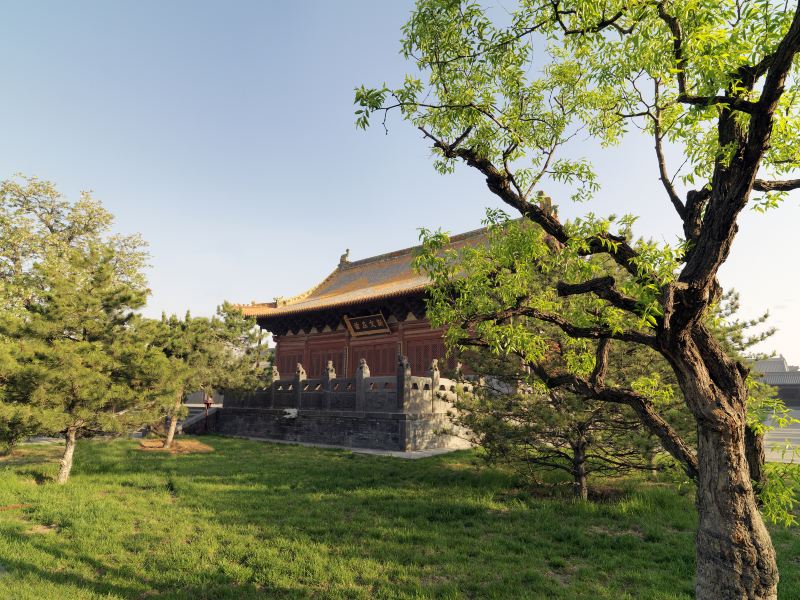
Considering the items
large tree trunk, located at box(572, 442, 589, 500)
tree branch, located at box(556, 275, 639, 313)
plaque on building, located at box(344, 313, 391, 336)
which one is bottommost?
large tree trunk, located at box(572, 442, 589, 500)

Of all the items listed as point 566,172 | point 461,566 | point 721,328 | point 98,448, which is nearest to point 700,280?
point 566,172

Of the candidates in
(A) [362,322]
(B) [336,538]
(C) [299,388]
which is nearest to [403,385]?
(C) [299,388]

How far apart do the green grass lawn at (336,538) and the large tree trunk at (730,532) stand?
159 cm

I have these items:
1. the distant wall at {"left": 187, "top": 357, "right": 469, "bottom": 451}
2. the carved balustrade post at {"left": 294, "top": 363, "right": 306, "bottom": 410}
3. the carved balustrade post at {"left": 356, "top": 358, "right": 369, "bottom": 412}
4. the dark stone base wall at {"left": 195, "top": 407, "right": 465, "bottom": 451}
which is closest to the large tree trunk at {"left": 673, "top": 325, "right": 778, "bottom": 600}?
the dark stone base wall at {"left": 195, "top": 407, "right": 465, "bottom": 451}

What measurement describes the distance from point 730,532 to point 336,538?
14.1 feet

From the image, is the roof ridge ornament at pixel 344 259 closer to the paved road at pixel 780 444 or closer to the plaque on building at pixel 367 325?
the plaque on building at pixel 367 325

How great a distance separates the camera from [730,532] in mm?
3084

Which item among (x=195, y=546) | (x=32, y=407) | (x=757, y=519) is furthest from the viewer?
(x=32, y=407)

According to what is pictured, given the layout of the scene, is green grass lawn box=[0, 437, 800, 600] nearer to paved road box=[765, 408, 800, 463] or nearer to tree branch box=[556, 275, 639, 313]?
paved road box=[765, 408, 800, 463]

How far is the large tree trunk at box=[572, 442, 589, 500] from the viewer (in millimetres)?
7754

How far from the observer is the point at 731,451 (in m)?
3.13

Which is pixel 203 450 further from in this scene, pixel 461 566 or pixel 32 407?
pixel 461 566

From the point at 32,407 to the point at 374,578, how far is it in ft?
23.2

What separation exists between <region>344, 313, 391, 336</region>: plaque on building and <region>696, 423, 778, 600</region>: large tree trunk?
50.6 feet
